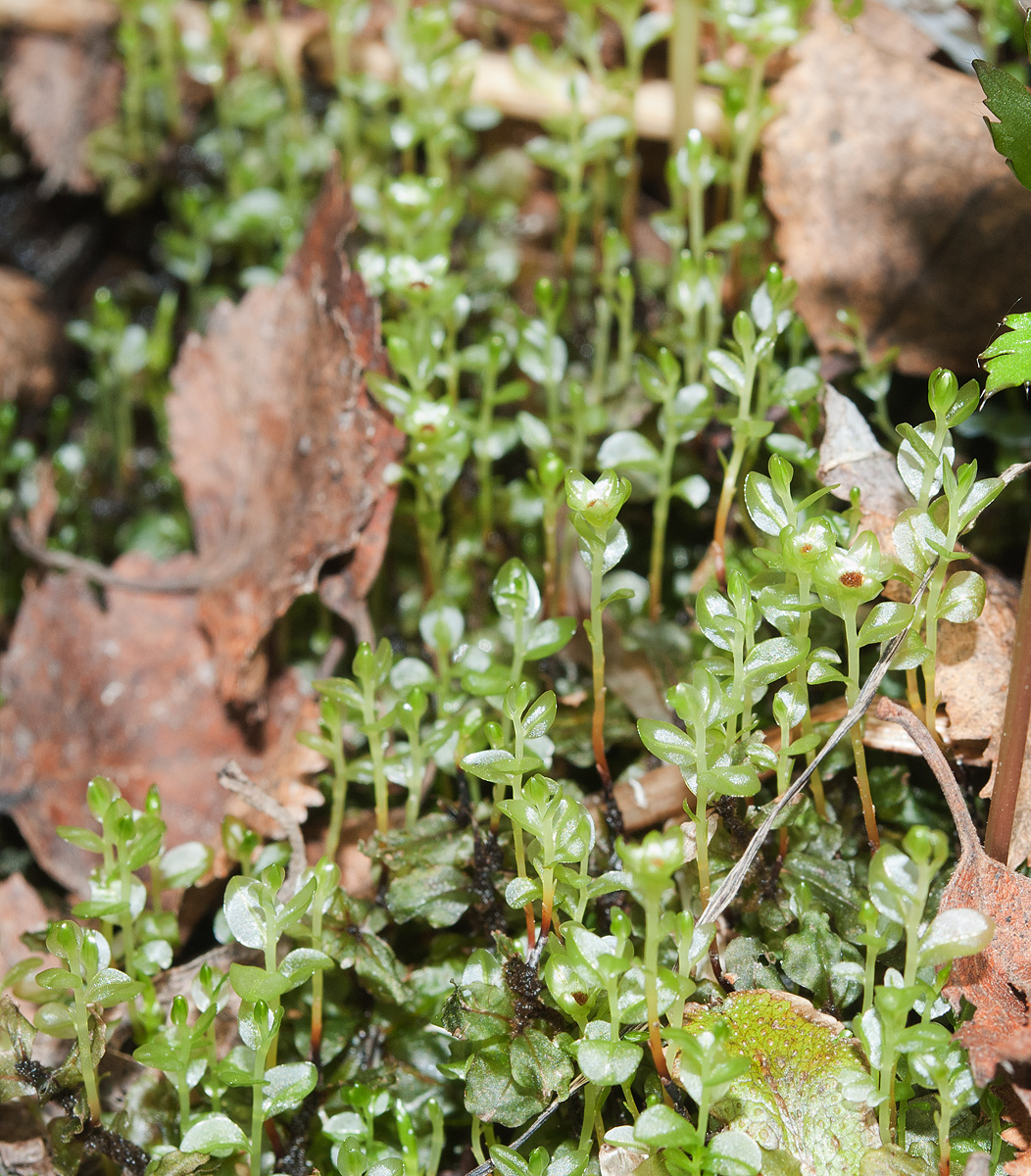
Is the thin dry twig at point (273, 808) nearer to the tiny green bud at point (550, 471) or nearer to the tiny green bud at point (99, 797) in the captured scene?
the tiny green bud at point (99, 797)

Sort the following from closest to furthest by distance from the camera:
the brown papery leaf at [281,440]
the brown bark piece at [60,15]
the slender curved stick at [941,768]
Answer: the slender curved stick at [941,768] < the brown papery leaf at [281,440] < the brown bark piece at [60,15]

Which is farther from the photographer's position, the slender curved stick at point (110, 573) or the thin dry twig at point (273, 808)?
the slender curved stick at point (110, 573)

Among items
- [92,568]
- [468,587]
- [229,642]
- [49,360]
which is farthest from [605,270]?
[49,360]

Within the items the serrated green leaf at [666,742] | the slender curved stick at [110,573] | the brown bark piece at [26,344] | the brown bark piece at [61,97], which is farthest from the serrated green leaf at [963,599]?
the brown bark piece at [61,97]

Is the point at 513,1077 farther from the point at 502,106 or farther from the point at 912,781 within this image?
the point at 502,106

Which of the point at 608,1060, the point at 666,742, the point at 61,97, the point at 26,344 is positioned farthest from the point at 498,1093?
the point at 61,97

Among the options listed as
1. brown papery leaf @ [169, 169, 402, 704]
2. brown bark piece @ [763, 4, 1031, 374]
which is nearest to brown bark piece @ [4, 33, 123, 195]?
brown papery leaf @ [169, 169, 402, 704]

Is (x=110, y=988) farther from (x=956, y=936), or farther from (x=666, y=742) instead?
(x=956, y=936)
